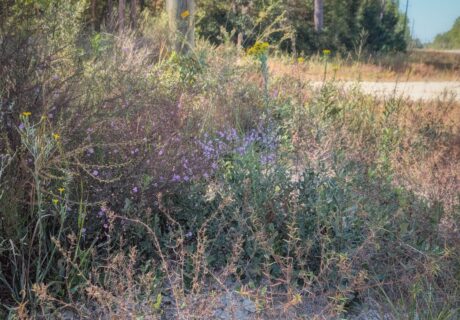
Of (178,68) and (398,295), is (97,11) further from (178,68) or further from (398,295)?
(398,295)

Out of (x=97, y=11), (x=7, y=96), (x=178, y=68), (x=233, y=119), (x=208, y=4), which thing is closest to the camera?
(x=7, y=96)

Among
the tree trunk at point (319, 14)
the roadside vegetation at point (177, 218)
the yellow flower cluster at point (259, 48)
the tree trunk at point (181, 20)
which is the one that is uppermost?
the tree trunk at point (319, 14)

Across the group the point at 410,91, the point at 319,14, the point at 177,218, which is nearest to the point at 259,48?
the point at 177,218

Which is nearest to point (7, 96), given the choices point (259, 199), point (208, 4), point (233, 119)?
point (259, 199)

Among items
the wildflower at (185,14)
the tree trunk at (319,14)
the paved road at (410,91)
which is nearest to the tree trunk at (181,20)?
the wildflower at (185,14)

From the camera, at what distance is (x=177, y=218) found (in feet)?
9.23

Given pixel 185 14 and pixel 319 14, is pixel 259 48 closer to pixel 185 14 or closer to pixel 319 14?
pixel 185 14

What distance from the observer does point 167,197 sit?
9.14 ft

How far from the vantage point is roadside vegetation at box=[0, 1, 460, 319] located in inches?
86.9

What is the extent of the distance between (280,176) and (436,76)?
1124cm

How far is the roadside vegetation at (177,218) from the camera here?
2.21m

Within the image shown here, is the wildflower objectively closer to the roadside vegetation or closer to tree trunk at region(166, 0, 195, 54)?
tree trunk at region(166, 0, 195, 54)

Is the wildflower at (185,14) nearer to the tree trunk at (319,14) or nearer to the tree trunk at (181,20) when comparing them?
the tree trunk at (181,20)

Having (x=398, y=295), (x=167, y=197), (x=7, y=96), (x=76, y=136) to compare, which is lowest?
(x=398, y=295)
